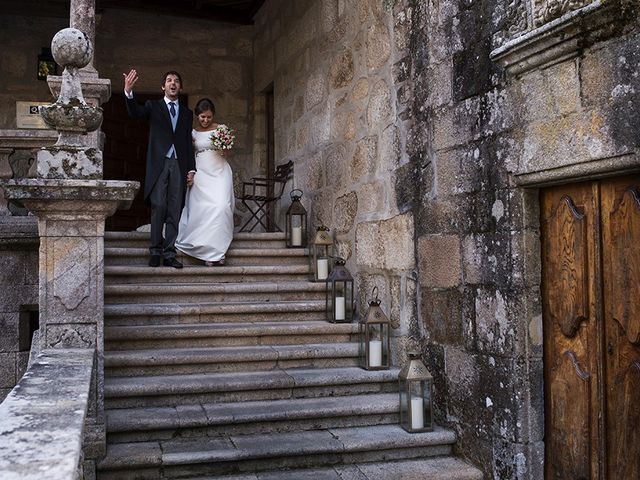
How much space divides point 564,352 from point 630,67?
1343 millimetres

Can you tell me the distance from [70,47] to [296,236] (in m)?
3.16

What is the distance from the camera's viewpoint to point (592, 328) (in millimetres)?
3211

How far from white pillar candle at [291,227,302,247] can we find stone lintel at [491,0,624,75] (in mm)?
3022

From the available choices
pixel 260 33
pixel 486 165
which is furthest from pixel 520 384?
pixel 260 33

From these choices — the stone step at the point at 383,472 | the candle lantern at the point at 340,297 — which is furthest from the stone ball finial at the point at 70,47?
the candle lantern at the point at 340,297

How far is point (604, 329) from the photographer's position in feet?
10.3

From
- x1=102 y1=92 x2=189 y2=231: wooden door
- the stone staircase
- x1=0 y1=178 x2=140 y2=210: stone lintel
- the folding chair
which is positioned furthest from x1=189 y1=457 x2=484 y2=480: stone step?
x1=102 y1=92 x2=189 y2=231: wooden door

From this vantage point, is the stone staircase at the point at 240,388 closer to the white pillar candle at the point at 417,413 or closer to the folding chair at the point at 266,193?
the white pillar candle at the point at 417,413

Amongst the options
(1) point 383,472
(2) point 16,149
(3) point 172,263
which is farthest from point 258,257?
(1) point 383,472

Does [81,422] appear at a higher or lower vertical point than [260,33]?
lower

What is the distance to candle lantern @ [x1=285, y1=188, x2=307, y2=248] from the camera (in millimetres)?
6258

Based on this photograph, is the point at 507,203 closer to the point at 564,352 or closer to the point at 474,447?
the point at 564,352

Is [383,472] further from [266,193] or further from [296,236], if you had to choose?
[266,193]

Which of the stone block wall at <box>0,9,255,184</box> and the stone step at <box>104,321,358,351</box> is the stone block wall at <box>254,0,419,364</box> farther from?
the stone block wall at <box>0,9,255,184</box>
